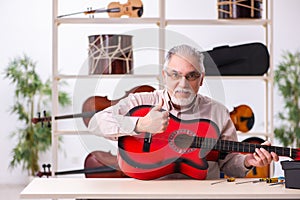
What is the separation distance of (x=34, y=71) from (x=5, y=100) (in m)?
0.53

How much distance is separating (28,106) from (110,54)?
313cm

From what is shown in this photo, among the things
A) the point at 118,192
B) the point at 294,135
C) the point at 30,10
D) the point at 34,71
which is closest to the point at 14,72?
the point at 34,71

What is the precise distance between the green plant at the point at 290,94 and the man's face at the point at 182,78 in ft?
13.9

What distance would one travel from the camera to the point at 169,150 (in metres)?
2.51

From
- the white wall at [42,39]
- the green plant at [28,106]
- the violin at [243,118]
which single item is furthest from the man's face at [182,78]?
the white wall at [42,39]

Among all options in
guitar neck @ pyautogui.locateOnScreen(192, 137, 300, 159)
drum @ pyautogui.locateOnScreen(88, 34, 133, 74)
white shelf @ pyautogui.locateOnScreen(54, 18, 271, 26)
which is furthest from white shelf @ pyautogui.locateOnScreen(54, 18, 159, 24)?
guitar neck @ pyautogui.locateOnScreen(192, 137, 300, 159)

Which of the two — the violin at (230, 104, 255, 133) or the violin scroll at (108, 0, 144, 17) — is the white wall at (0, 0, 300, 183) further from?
the violin scroll at (108, 0, 144, 17)

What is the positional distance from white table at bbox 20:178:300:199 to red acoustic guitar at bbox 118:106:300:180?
0.21 ft

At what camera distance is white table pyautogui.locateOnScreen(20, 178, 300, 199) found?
208 cm

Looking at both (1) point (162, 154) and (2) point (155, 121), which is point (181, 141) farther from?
(2) point (155, 121)

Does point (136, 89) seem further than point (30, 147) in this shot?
No

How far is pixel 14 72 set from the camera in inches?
261

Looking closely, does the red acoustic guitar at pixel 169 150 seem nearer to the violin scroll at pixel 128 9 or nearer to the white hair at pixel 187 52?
the white hair at pixel 187 52

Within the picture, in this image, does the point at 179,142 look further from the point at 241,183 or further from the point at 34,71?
the point at 34,71
